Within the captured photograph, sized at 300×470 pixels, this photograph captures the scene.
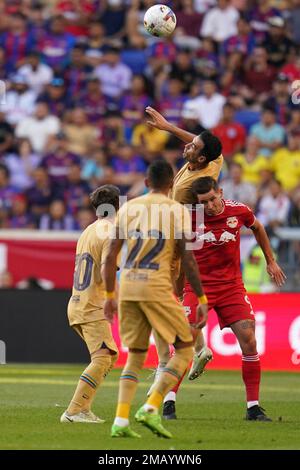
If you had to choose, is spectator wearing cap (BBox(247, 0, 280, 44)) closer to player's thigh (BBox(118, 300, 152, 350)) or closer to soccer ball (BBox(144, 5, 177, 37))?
soccer ball (BBox(144, 5, 177, 37))

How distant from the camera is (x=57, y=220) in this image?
2134 centimetres

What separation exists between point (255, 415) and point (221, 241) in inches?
71.0

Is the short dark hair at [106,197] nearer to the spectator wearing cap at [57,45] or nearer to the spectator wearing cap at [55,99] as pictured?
the spectator wearing cap at [55,99]

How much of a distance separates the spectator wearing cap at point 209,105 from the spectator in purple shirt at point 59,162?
2.65m

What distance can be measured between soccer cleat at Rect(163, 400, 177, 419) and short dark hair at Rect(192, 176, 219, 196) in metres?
2.12

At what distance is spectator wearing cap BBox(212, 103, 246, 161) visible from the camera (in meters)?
22.7

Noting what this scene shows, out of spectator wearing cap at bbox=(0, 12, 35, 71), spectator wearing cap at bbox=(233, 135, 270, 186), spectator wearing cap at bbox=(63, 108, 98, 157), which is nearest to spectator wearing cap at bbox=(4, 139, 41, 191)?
spectator wearing cap at bbox=(63, 108, 98, 157)

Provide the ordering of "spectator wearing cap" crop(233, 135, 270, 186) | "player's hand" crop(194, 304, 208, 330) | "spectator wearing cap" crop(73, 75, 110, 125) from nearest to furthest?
"player's hand" crop(194, 304, 208, 330)
"spectator wearing cap" crop(233, 135, 270, 186)
"spectator wearing cap" crop(73, 75, 110, 125)

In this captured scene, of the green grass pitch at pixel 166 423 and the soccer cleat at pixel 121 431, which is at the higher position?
the soccer cleat at pixel 121 431

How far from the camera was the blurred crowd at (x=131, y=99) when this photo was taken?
21.9 metres

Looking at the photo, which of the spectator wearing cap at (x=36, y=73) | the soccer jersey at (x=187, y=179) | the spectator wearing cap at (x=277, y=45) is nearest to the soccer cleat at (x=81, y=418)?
the soccer jersey at (x=187, y=179)

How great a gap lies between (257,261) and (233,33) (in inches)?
285

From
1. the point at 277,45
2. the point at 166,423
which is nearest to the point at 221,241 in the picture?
the point at 166,423

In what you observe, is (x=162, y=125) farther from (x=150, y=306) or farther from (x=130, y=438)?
(x=130, y=438)
